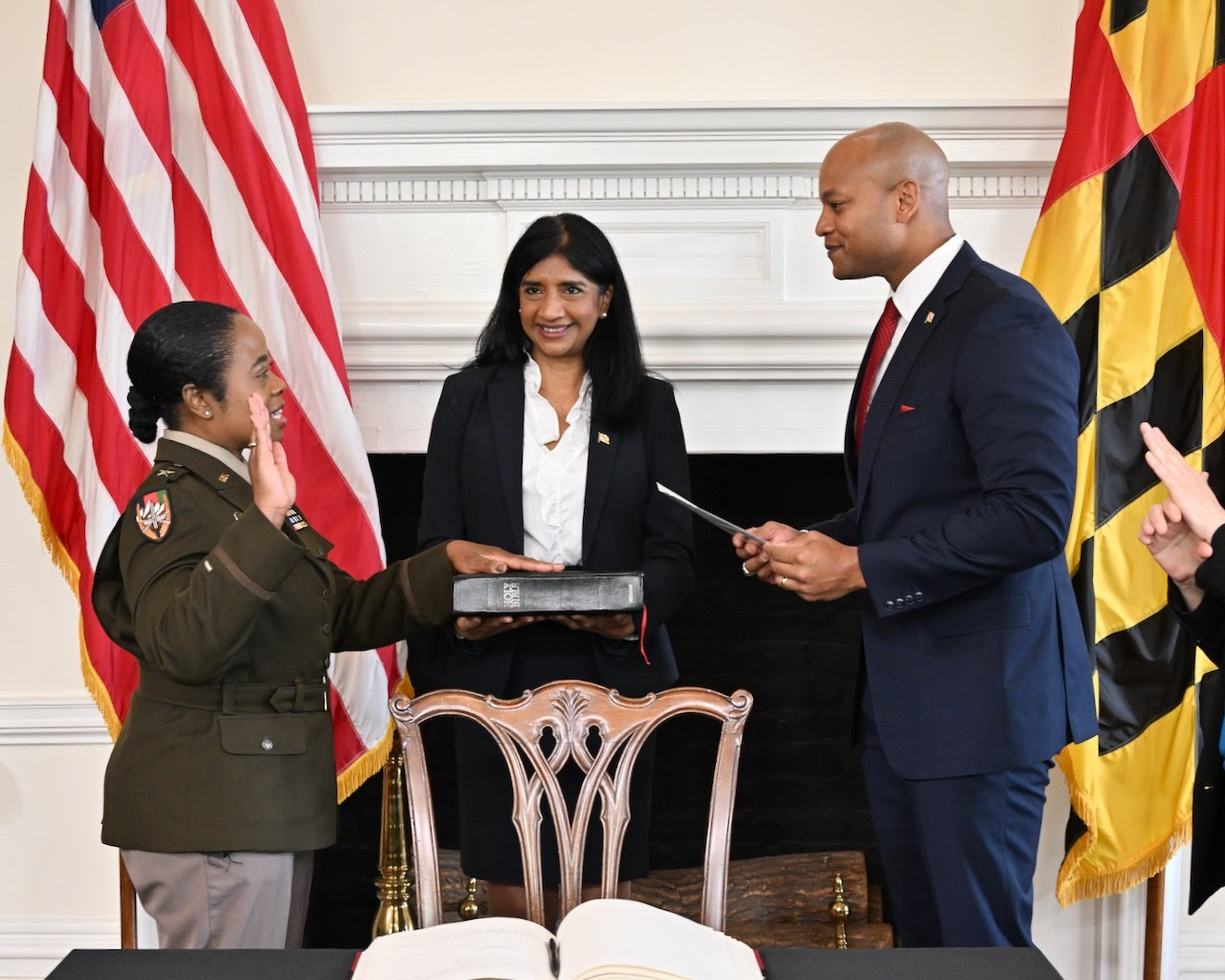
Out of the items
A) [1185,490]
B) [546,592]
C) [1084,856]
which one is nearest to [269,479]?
[546,592]

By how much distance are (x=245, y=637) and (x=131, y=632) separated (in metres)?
0.22

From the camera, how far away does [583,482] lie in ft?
8.18

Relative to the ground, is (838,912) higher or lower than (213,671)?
lower

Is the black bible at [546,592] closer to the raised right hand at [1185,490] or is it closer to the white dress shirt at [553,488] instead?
the white dress shirt at [553,488]

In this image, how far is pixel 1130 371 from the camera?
9.12ft

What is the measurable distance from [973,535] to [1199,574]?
35cm

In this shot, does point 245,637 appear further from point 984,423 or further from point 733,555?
point 733,555

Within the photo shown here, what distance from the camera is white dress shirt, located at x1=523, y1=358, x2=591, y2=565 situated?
8.14 ft

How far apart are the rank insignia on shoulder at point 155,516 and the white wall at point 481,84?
64.3 inches

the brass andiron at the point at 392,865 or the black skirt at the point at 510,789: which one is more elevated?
the black skirt at the point at 510,789

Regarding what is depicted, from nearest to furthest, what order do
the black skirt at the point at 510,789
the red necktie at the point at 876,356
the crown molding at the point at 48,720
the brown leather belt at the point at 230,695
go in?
1. the brown leather belt at the point at 230,695
2. the red necktie at the point at 876,356
3. the black skirt at the point at 510,789
4. the crown molding at the point at 48,720

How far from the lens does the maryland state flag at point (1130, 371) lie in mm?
2754

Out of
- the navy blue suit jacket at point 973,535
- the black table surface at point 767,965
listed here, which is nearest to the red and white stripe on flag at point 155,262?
the navy blue suit jacket at point 973,535

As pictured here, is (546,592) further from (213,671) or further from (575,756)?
(213,671)
